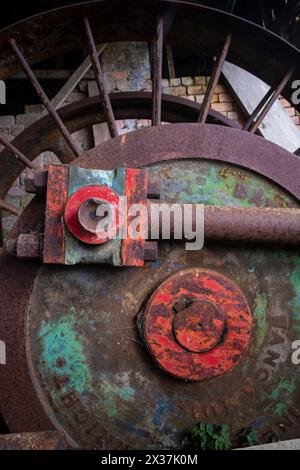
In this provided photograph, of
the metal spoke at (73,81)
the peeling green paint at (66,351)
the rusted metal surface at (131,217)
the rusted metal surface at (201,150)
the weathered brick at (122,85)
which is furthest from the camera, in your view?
the weathered brick at (122,85)

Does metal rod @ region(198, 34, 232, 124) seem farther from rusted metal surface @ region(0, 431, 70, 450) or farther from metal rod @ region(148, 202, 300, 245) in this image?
rusted metal surface @ region(0, 431, 70, 450)

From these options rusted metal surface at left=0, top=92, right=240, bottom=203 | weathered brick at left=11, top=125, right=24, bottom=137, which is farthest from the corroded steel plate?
weathered brick at left=11, top=125, right=24, bottom=137

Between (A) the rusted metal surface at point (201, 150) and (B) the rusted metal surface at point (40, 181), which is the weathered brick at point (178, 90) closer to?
(A) the rusted metal surface at point (201, 150)

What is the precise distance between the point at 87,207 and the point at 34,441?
895 millimetres

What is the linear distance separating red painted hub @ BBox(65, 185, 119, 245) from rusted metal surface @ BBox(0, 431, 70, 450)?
761 millimetres

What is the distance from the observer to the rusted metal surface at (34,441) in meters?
1.47

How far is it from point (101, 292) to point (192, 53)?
13.7 ft

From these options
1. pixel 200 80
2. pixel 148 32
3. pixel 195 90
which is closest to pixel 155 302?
pixel 148 32

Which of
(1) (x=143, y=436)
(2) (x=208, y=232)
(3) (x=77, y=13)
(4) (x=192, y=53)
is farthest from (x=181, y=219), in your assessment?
(4) (x=192, y=53)

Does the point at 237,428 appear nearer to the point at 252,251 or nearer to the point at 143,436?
the point at 143,436

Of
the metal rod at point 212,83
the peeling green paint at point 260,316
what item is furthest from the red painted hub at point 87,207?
the metal rod at point 212,83

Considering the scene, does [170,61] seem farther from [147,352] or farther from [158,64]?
[147,352]

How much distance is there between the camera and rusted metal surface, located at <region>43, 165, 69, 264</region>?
1847 millimetres

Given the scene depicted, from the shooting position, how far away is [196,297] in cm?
205
